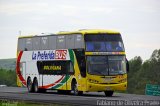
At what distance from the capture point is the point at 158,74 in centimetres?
14812

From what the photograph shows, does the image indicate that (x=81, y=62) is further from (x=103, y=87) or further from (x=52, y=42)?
(x=52, y=42)

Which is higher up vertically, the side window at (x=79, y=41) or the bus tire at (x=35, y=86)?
the side window at (x=79, y=41)

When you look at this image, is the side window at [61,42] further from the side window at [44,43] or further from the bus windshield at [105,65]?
the bus windshield at [105,65]

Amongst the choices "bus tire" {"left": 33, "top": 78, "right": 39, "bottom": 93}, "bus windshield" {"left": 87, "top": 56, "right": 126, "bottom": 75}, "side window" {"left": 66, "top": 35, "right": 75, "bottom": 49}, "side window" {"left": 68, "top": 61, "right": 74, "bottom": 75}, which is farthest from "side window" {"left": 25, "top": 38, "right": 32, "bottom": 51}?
"bus windshield" {"left": 87, "top": 56, "right": 126, "bottom": 75}

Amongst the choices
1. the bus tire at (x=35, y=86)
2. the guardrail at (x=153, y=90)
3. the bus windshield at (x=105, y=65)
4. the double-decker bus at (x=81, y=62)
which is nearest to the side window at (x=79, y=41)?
the double-decker bus at (x=81, y=62)

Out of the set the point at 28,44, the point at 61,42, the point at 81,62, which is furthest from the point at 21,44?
the point at 81,62

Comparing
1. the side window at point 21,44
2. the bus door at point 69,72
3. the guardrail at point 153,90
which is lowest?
the guardrail at point 153,90

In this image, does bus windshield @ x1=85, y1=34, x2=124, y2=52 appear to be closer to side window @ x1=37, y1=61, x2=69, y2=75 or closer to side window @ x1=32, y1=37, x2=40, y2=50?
side window @ x1=37, y1=61, x2=69, y2=75

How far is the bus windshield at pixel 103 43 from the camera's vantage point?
46.0 m

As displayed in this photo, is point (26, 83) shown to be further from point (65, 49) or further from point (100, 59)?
point (100, 59)

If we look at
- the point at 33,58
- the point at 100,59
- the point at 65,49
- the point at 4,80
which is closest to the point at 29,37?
the point at 33,58

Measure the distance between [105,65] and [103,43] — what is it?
151 cm

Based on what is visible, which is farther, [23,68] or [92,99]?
[23,68]

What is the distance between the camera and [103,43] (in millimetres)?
46312
